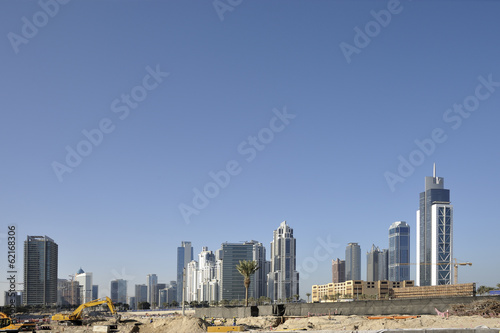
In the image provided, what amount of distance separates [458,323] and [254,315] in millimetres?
26946

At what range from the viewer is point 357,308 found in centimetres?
5747

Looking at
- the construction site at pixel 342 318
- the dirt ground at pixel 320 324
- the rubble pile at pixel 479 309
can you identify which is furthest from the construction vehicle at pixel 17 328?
the rubble pile at pixel 479 309

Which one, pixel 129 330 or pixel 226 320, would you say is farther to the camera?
pixel 226 320

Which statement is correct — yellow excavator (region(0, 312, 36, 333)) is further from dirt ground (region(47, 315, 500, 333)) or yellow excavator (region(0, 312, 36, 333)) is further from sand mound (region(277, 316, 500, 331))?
sand mound (region(277, 316, 500, 331))

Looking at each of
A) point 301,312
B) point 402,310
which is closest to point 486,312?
point 402,310

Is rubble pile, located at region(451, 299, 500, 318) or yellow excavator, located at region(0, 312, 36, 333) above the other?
rubble pile, located at region(451, 299, 500, 318)

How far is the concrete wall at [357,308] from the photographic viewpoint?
4983 centimetres

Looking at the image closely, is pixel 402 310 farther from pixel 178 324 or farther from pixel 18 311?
pixel 18 311

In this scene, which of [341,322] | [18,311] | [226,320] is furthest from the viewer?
[18,311]

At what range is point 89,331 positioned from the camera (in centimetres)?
5206

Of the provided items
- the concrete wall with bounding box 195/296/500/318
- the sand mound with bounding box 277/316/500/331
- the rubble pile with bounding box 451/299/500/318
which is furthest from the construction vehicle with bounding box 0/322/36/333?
the rubble pile with bounding box 451/299/500/318

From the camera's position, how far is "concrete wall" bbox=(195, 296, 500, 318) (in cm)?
4983

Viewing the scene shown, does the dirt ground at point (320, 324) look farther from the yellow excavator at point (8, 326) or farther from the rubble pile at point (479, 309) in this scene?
the yellow excavator at point (8, 326)

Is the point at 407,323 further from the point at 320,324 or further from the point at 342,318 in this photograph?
the point at 342,318
